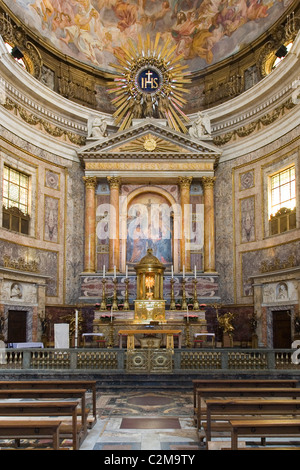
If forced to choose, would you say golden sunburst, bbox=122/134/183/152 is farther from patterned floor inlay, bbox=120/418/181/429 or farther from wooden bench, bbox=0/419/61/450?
wooden bench, bbox=0/419/61/450

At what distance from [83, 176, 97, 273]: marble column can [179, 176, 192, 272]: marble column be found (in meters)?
3.95

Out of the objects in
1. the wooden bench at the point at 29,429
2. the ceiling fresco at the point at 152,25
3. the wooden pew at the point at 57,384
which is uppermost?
the ceiling fresco at the point at 152,25

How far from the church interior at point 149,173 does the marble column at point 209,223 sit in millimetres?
64

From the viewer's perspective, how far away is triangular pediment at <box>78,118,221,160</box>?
21781mm

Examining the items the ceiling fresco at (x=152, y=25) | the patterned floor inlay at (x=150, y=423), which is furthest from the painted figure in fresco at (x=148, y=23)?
the patterned floor inlay at (x=150, y=423)

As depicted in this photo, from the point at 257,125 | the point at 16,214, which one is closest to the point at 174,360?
the point at 16,214

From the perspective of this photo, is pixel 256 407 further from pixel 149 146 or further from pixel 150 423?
pixel 149 146

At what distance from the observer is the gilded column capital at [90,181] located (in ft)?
71.8

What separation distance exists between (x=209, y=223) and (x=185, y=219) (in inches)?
43.2

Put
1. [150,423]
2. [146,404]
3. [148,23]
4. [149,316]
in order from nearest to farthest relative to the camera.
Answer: [150,423] < [146,404] < [149,316] < [148,23]

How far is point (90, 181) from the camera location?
21.9 m

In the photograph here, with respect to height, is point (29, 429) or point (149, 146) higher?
point (149, 146)

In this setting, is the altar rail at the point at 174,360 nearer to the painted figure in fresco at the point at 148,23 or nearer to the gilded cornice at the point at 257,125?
the gilded cornice at the point at 257,125

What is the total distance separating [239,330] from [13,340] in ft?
30.0
